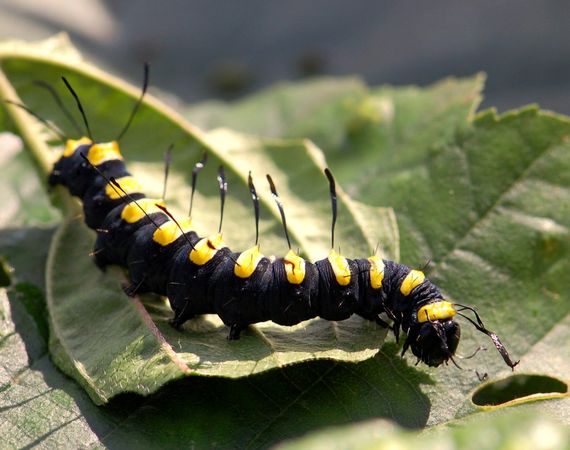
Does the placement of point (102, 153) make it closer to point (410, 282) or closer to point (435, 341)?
point (410, 282)

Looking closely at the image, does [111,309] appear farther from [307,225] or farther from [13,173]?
[13,173]

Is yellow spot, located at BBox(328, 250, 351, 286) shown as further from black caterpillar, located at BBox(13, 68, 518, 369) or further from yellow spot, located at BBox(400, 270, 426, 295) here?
yellow spot, located at BBox(400, 270, 426, 295)

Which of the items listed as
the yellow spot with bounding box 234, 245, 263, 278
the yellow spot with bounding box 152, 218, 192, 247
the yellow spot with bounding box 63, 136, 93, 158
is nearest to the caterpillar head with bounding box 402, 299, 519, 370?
the yellow spot with bounding box 234, 245, 263, 278

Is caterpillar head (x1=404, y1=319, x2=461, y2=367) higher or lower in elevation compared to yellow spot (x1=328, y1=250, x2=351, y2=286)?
lower

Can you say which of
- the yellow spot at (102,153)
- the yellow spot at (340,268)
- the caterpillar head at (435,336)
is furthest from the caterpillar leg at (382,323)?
the yellow spot at (102,153)

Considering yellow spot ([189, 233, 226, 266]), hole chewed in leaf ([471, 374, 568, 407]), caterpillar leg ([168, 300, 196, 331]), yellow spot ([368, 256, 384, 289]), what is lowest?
hole chewed in leaf ([471, 374, 568, 407])

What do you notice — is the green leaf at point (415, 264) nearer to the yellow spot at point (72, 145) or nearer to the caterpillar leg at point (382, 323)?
the caterpillar leg at point (382, 323)
